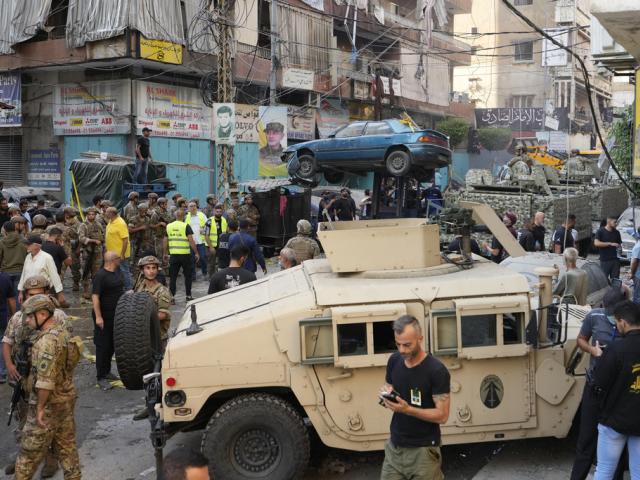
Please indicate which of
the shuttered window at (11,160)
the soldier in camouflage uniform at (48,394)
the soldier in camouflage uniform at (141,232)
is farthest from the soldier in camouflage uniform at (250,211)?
the shuttered window at (11,160)

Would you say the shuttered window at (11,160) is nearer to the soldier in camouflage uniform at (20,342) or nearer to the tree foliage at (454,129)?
the soldier in camouflage uniform at (20,342)

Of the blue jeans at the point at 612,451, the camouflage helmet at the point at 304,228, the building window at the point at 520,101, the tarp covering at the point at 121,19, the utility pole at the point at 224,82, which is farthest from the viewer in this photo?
the building window at the point at 520,101

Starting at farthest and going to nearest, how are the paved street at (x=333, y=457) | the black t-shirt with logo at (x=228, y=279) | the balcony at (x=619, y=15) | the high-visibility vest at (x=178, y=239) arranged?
1. the high-visibility vest at (x=178, y=239)
2. the black t-shirt with logo at (x=228, y=279)
3. the balcony at (x=619, y=15)
4. the paved street at (x=333, y=457)

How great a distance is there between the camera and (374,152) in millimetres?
19094

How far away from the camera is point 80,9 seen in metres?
25.0

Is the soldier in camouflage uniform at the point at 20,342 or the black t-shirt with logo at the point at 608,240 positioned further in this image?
the black t-shirt with logo at the point at 608,240

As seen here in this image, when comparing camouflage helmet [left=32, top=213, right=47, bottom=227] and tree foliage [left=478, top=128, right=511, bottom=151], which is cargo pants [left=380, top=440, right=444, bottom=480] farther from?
tree foliage [left=478, top=128, right=511, bottom=151]

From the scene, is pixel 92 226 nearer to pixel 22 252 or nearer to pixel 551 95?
pixel 22 252

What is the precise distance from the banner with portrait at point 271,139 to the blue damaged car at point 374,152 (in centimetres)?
326

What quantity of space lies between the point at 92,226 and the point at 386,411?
871 cm

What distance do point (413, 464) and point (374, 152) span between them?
48.8ft

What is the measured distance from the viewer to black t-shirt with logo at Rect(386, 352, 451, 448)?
14.9ft

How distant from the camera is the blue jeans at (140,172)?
2031 cm

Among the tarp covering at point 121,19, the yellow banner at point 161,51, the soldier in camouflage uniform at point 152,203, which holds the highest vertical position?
the tarp covering at point 121,19
